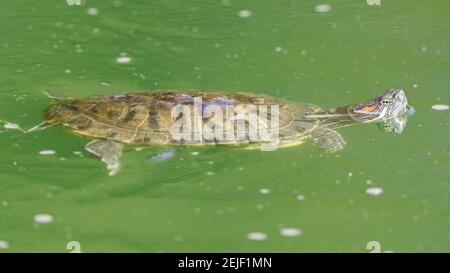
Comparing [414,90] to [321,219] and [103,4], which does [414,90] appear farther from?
[103,4]

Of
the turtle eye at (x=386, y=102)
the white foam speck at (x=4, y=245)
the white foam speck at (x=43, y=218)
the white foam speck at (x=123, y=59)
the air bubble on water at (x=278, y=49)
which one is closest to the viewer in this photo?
the white foam speck at (x=4, y=245)

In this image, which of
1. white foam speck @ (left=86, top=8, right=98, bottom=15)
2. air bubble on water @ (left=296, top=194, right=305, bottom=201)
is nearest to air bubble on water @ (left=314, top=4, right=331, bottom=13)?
white foam speck @ (left=86, top=8, right=98, bottom=15)

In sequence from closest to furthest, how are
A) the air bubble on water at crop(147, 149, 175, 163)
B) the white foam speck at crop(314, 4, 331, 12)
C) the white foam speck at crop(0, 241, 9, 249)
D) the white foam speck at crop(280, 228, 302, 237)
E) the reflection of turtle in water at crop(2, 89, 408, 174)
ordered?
the white foam speck at crop(0, 241, 9, 249) → the white foam speck at crop(280, 228, 302, 237) → the air bubble on water at crop(147, 149, 175, 163) → the reflection of turtle in water at crop(2, 89, 408, 174) → the white foam speck at crop(314, 4, 331, 12)

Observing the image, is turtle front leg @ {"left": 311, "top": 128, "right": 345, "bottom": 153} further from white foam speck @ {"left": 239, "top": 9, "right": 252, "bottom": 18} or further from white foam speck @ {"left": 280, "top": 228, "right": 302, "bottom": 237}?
white foam speck @ {"left": 239, "top": 9, "right": 252, "bottom": 18}

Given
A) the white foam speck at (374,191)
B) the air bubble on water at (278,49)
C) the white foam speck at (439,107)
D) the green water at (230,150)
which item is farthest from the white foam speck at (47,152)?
the white foam speck at (439,107)

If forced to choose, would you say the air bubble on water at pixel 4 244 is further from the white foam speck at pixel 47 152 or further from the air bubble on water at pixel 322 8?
the air bubble on water at pixel 322 8

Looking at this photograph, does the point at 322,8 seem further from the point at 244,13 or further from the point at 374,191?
the point at 374,191

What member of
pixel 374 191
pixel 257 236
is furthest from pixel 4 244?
pixel 374 191

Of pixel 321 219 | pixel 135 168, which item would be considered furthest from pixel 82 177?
pixel 321 219
